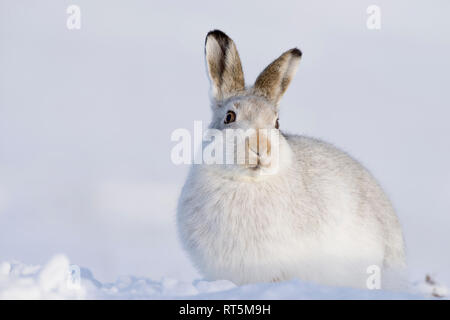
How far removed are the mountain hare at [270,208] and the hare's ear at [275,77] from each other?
11 millimetres

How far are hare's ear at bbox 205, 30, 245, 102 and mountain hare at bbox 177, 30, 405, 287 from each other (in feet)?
0.03

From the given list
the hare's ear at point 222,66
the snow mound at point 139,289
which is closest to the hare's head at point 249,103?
the hare's ear at point 222,66

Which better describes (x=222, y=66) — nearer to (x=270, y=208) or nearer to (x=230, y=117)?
(x=230, y=117)

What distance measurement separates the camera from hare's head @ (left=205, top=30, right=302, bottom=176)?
218 inches

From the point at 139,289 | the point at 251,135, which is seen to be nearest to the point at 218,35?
the point at 251,135

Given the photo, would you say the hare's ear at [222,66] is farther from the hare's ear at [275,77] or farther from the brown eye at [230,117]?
the brown eye at [230,117]

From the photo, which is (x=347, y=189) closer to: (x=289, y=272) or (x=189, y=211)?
(x=289, y=272)

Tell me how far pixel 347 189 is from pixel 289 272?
1.20 metres

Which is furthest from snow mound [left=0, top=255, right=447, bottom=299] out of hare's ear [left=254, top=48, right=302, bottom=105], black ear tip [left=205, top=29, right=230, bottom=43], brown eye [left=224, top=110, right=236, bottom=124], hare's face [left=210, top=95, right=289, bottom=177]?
black ear tip [left=205, top=29, right=230, bottom=43]

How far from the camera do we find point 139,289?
5305 mm

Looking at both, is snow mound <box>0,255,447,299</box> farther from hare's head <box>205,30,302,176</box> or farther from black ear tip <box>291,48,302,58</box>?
black ear tip <box>291,48,302,58</box>

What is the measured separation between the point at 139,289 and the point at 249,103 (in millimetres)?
2028

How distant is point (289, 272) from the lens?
5.77 meters
